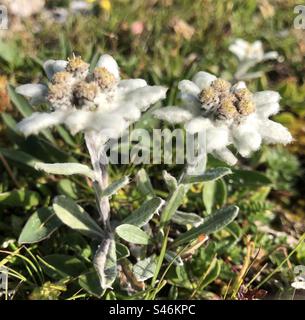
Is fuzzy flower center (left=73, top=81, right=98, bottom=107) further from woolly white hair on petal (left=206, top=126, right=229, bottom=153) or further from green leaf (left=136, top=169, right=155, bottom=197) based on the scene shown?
green leaf (left=136, top=169, right=155, bottom=197)

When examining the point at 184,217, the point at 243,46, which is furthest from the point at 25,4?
the point at 184,217

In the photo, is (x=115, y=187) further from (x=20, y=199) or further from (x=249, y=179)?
(x=249, y=179)

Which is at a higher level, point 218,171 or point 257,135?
point 257,135

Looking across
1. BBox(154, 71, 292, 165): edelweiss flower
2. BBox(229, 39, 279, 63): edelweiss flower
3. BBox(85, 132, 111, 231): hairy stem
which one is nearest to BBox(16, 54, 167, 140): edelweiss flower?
BBox(85, 132, 111, 231): hairy stem

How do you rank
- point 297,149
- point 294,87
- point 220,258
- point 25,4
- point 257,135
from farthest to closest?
1. point 25,4
2. point 294,87
3. point 297,149
4. point 220,258
5. point 257,135
